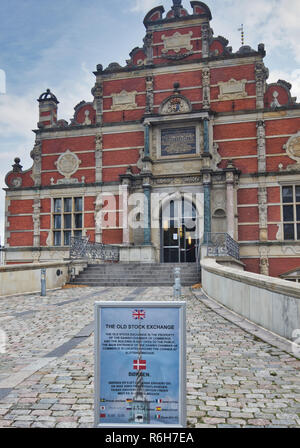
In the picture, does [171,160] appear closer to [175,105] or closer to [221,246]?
[175,105]

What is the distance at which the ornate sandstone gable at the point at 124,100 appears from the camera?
22859 mm

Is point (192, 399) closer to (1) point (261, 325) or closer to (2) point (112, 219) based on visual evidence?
(1) point (261, 325)

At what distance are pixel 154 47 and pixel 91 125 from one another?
5.91 m

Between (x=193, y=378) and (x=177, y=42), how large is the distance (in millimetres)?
21913

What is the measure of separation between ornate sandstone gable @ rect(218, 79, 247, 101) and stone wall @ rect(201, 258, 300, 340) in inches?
558

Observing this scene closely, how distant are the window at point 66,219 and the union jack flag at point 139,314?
20.3m

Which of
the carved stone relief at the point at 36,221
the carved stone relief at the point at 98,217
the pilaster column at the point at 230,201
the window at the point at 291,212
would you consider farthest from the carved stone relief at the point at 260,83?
the carved stone relief at the point at 36,221

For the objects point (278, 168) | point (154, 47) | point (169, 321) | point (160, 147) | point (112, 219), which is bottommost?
point (169, 321)

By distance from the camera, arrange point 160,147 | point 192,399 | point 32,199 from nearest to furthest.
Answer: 1. point 192,399
2. point 160,147
3. point 32,199

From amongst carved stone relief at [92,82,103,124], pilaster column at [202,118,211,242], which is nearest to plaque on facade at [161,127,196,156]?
pilaster column at [202,118,211,242]

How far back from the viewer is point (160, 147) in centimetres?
2180

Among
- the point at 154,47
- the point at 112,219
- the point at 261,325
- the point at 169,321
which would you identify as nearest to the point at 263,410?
the point at 169,321

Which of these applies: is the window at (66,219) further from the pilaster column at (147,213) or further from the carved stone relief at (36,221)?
the pilaster column at (147,213)

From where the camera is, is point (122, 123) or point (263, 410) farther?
point (122, 123)
